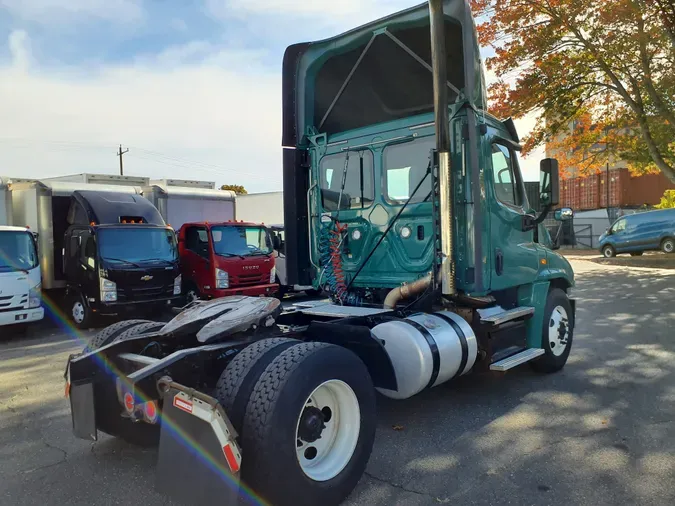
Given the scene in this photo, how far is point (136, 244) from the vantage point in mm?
10945

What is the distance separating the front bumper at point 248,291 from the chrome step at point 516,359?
23.5 feet

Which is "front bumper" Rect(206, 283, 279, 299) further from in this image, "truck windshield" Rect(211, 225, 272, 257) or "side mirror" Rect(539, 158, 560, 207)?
"side mirror" Rect(539, 158, 560, 207)

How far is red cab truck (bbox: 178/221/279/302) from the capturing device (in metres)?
11.9

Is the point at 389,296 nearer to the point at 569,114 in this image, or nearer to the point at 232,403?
the point at 232,403

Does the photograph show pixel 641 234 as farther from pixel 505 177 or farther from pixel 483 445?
pixel 483 445

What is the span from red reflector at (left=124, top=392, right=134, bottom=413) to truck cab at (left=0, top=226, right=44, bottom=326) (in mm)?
7110

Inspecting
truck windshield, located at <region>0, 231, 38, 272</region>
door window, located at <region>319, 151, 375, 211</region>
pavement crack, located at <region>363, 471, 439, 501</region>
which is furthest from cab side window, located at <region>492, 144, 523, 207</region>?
truck windshield, located at <region>0, 231, 38, 272</region>

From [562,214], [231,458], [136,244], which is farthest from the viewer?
[136,244]

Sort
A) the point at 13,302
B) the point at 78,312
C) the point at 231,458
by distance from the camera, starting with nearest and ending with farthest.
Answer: the point at 231,458
the point at 13,302
the point at 78,312

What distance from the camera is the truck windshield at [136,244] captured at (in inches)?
413

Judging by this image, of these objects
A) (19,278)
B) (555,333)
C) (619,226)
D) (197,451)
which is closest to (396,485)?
(197,451)

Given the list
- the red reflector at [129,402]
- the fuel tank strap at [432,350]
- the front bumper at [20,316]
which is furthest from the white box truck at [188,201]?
the red reflector at [129,402]

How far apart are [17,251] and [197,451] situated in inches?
341

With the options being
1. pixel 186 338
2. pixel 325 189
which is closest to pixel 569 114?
pixel 325 189
